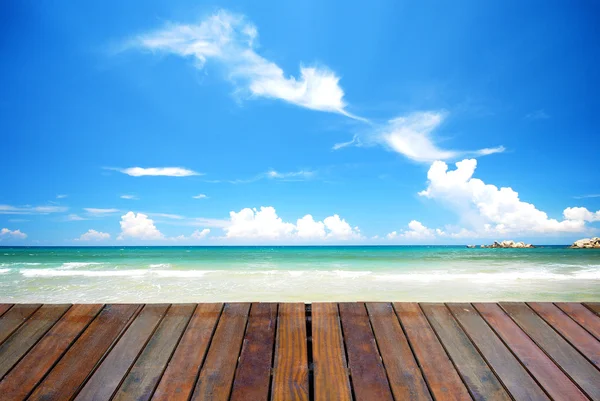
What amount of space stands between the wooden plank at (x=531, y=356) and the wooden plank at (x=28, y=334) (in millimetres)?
3075

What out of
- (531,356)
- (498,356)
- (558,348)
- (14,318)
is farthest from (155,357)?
(558,348)

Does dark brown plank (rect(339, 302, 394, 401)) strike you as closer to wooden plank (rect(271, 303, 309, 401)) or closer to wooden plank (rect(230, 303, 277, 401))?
wooden plank (rect(271, 303, 309, 401))

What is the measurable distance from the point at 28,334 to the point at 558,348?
11.5ft

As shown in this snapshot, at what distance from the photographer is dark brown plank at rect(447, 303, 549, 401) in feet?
6.35

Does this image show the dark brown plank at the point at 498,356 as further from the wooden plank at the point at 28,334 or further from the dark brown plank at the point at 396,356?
the wooden plank at the point at 28,334

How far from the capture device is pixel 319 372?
2057 millimetres

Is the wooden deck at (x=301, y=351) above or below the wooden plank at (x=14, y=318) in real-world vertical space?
below

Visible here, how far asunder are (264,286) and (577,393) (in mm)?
11232

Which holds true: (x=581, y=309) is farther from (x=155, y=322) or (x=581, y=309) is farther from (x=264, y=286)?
(x=264, y=286)

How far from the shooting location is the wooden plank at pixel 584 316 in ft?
8.28

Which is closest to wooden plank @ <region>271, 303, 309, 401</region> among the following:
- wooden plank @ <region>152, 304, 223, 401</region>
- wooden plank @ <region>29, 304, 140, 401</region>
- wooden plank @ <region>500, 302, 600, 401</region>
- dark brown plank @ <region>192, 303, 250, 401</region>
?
dark brown plank @ <region>192, 303, 250, 401</region>

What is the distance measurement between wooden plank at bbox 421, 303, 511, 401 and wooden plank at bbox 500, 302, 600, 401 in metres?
0.46

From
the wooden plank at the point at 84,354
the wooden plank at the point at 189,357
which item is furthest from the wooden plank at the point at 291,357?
the wooden plank at the point at 84,354

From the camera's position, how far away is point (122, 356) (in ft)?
7.17
